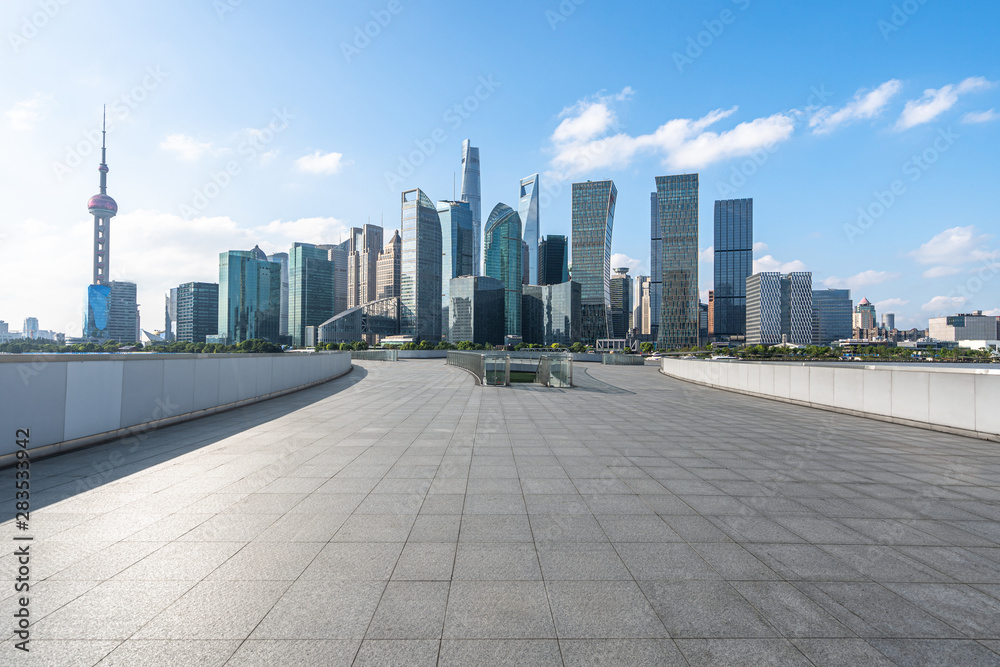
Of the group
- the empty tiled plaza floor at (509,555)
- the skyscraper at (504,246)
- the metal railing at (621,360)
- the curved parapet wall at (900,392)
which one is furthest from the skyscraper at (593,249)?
the empty tiled plaza floor at (509,555)

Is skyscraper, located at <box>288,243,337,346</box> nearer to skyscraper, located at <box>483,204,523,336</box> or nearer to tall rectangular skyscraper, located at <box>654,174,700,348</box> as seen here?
skyscraper, located at <box>483,204,523,336</box>

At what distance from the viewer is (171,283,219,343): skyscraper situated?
167250 millimetres

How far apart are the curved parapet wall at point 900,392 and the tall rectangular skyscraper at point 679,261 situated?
15604cm

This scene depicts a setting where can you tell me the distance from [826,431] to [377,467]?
32.6ft

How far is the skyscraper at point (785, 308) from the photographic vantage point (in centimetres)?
18362

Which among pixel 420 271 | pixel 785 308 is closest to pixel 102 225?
pixel 420 271

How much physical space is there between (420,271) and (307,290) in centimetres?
5446

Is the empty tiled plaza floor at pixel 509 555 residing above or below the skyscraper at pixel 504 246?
below

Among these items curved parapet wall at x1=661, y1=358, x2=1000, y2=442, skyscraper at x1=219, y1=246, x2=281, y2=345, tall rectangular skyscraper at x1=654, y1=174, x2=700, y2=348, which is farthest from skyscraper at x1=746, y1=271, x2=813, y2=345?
curved parapet wall at x1=661, y1=358, x2=1000, y2=442

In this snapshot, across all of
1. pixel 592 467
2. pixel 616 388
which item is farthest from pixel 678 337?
pixel 592 467

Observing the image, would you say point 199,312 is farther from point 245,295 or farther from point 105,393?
point 105,393

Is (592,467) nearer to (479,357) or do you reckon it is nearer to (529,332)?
(479,357)

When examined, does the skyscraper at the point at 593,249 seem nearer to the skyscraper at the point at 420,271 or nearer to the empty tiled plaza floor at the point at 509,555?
the skyscraper at the point at 420,271

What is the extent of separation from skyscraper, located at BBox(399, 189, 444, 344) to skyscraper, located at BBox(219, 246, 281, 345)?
1874 inches
